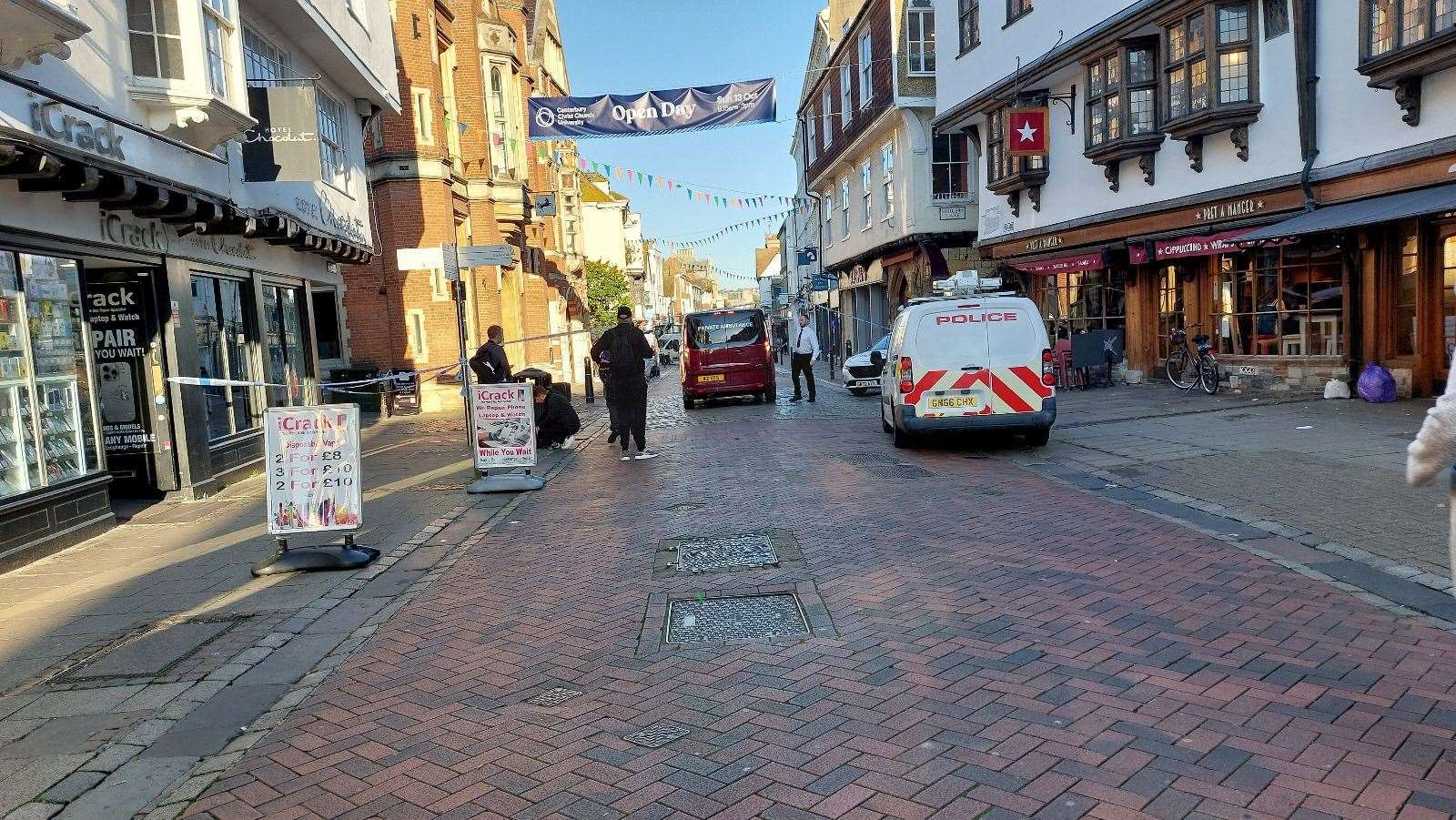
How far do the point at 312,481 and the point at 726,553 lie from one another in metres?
3.01

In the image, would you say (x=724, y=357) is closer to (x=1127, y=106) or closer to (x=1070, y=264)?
(x=1070, y=264)

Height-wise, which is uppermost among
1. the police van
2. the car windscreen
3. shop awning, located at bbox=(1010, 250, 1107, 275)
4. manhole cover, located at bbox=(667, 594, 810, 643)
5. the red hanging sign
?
the red hanging sign

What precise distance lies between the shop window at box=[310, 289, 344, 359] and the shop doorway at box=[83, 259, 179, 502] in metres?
11.2

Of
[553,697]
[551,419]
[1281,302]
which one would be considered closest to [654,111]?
[551,419]

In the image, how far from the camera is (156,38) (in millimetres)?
9586

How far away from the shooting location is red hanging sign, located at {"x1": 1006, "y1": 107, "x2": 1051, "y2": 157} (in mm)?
19422

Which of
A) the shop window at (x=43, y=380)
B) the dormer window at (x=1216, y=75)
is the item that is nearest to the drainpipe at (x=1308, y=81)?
the dormer window at (x=1216, y=75)

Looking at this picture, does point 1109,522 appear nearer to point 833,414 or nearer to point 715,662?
point 715,662

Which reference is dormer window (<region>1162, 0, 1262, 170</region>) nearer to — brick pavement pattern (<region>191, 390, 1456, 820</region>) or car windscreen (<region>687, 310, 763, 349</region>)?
car windscreen (<region>687, 310, 763, 349</region>)

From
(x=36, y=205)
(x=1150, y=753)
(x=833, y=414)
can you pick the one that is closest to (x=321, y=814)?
(x=1150, y=753)

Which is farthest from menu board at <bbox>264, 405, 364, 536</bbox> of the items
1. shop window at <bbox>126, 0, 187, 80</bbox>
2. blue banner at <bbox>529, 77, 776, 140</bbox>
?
blue banner at <bbox>529, 77, 776, 140</bbox>

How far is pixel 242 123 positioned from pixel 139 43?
1.22 meters

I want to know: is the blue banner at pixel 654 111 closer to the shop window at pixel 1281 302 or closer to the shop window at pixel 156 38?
the shop window at pixel 1281 302

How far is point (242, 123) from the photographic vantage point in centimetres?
1050
